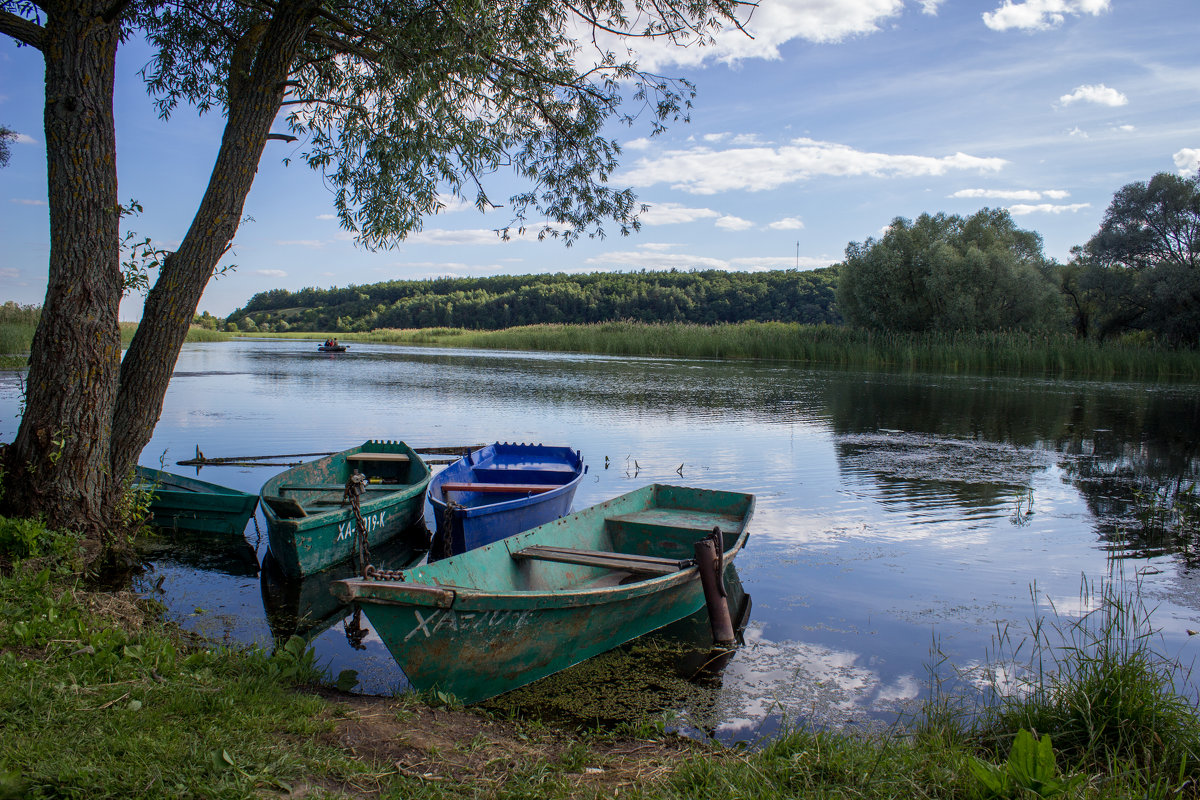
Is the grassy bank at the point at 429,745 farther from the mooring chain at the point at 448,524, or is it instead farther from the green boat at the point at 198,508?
the green boat at the point at 198,508

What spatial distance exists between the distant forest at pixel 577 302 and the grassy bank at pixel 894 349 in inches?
914

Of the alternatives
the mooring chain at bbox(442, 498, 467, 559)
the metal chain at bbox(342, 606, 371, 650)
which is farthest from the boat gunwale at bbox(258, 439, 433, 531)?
the metal chain at bbox(342, 606, 371, 650)

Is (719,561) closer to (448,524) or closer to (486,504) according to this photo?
(448,524)

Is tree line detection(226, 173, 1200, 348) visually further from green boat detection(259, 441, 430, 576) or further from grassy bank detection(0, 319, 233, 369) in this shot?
grassy bank detection(0, 319, 233, 369)

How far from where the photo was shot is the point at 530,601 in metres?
4.10

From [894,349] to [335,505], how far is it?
102ft

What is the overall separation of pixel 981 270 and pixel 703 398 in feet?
69.5

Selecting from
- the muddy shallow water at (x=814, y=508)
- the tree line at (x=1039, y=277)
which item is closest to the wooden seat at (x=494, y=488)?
the muddy shallow water at (x=814, y=508)

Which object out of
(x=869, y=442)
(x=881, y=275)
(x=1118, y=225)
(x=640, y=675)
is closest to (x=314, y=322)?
(x=881, y=275)

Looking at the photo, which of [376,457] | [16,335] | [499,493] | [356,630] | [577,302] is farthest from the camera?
[577,302]

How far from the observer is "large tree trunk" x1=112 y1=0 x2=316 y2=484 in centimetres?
608

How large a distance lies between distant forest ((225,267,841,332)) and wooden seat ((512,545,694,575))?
208 ft

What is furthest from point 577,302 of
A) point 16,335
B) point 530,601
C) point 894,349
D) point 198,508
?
point 530,601

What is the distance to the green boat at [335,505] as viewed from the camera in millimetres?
6320
